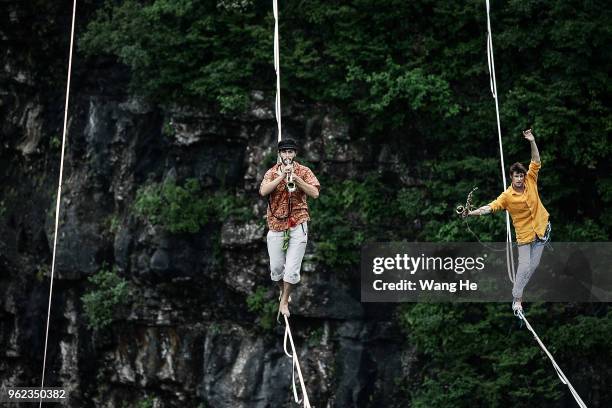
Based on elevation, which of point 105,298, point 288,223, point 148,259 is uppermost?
point 148,259

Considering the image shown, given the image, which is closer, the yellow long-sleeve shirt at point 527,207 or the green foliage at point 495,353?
the yellow long-sleeve shirt at point 527,207

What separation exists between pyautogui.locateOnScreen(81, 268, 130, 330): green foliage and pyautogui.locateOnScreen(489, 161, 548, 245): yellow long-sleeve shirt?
36.3ft

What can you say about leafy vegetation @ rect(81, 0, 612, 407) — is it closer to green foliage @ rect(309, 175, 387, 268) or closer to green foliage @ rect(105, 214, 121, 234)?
green foliage @ rect(309, 175, 387, 268)

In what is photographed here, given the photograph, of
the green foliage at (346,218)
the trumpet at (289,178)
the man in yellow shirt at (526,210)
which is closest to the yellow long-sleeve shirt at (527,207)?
the man in yellow shirt at (526,210)

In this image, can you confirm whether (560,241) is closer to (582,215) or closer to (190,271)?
(582,215)

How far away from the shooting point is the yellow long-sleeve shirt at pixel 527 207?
1155 cm

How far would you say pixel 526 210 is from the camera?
11.6 meters

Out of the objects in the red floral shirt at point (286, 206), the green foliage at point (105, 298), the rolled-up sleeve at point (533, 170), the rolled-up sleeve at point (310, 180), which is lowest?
the red floral shirt at point (286, 206)

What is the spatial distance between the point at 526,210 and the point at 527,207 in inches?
1.7

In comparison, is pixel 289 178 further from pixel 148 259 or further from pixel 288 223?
pixel 148 259

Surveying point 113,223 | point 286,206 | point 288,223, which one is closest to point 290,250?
point 288,223

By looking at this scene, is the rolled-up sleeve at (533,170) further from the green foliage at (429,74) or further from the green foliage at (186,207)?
the green foliage at (186,207)

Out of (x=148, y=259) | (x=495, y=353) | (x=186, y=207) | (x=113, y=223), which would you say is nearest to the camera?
(x=495, y=353)

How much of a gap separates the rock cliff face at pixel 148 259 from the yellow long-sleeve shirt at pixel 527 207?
8.03m
